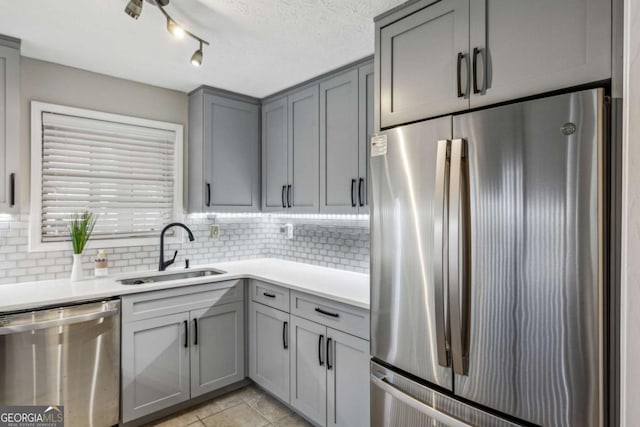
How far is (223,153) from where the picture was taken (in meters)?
3.11

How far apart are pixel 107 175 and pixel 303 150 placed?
151 centimetres

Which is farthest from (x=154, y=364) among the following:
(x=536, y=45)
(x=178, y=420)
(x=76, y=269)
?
(x=536, y=45)

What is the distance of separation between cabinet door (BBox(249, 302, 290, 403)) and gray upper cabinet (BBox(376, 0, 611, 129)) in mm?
1551

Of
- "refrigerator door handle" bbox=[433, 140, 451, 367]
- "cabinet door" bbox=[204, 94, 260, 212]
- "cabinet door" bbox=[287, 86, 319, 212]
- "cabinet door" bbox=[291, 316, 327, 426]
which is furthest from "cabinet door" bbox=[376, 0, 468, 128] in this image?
"cabinet door" bbox=[204, 94, 260, 212]

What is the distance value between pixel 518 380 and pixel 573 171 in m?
0.72

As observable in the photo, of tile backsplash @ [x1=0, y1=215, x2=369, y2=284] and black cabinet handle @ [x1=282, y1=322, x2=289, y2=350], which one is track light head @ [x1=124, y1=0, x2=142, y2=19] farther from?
black cabinet handle @ [x1=282, y1=322, x2=289, y2=350]

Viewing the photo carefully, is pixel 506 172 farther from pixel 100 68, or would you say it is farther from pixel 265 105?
pixel 100 68

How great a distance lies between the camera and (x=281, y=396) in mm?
2527

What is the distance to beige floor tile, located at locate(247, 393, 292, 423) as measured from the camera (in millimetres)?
2500

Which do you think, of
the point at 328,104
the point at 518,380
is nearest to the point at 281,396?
the point at 518,380

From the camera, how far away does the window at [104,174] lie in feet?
8.21

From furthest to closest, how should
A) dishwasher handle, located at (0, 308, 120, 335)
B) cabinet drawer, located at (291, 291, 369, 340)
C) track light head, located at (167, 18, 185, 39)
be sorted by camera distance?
cabinet drawer, located at (291, 291, 369, 340) → dishwasher handle, located at (0, 308, 120, 335) → track light head, located at (167, 18, 185, 39)

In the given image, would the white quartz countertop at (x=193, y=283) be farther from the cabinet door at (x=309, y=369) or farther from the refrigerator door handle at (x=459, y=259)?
the refrigerator door handle at (x=459, y=259)

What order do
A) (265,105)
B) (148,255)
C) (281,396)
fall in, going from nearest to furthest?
(281,396) → (148,255) → (265,105)
